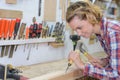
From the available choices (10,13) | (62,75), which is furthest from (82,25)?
(10,13)

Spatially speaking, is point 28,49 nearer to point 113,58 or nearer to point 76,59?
point 76,59

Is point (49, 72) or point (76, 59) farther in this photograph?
point (49, 72)

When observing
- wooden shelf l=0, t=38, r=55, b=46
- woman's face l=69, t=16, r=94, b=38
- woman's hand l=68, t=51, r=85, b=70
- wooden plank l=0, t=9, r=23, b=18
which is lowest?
woman's hand l=68, t=51, r=85, b=70

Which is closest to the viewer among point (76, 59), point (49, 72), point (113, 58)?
point (113, 58)

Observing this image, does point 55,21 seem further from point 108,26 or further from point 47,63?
point 108,26

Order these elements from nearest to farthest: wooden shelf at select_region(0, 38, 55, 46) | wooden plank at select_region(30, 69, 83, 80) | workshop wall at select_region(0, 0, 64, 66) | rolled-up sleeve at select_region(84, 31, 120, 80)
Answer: rolled-up sleeve at select_region(84, 31, 120, 80), wooden plank at select_region(30, 69, 83, 80), wooden shelf at select_region(0, 38, 55, 46), workshop wall at select_region(0, 0, 64, 66)

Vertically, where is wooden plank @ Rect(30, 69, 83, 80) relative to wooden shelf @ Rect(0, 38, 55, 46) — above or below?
below

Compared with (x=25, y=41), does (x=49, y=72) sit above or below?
below

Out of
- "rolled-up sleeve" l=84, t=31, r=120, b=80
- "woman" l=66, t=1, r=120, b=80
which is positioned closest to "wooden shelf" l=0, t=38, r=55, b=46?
"woman" l=66, t=1, r=120, b=80

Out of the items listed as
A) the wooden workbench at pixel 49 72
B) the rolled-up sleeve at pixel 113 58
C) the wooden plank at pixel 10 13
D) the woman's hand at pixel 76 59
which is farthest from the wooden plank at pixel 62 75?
the wooden plank at pixel 10 13

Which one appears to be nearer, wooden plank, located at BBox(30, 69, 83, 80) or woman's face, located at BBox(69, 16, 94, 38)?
woman's face, located at BBox(69, 16, 94, 38)

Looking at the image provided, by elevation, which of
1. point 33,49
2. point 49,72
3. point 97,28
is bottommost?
point 49,72

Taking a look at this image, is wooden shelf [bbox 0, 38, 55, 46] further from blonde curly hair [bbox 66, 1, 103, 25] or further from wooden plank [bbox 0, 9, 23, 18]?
blonde curly hair [bbox 66, 1, 103, 25]

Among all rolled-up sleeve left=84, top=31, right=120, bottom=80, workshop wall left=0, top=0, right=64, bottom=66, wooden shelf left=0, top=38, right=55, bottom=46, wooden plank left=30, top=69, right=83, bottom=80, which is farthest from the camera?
workshop wall left=0, top=0, right=64, bottom=66
